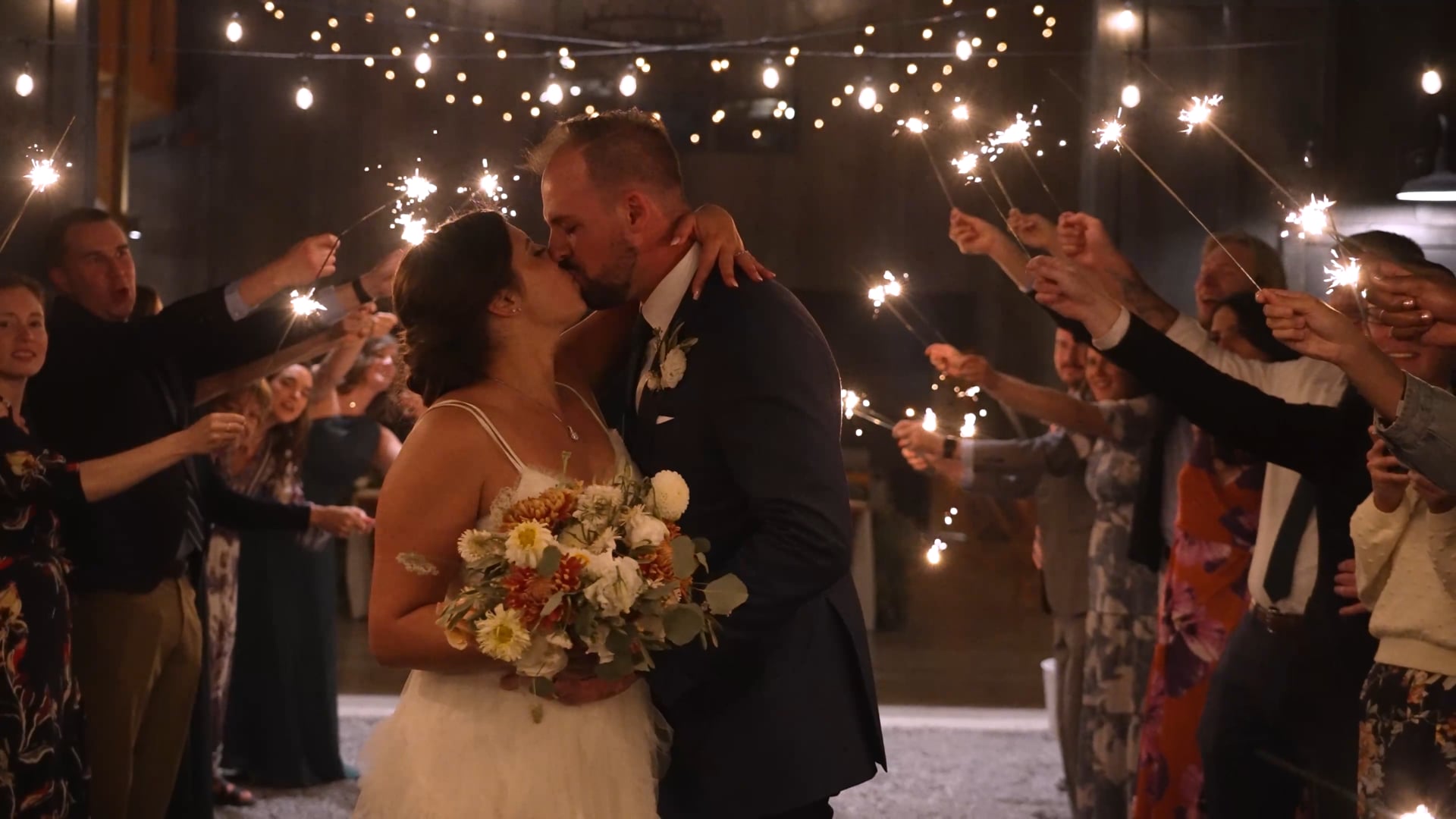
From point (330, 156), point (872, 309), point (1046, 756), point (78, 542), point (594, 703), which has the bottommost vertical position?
point (1046, 756)

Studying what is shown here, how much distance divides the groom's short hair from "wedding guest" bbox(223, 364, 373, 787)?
108 inches

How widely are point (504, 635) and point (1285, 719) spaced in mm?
1736

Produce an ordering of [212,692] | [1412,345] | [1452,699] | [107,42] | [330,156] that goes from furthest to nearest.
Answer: [330,156]
[107,42]
[212,692]
[1412,345]
[1452,699]

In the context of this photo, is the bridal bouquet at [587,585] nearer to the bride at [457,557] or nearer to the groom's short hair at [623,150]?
the bride at [457,557]

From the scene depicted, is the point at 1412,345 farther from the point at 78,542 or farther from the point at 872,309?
the point at 872,309

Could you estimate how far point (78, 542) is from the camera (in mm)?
3115

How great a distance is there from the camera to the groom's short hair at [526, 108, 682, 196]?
2072 mm

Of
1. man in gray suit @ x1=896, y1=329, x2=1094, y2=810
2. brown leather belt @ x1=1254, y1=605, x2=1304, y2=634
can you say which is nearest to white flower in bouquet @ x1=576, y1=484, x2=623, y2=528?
brown leather belt @ x1=1254, y1=605, x2=1304, y2=634

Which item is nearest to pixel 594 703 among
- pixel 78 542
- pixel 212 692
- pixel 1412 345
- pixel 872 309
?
pixel 1412 345

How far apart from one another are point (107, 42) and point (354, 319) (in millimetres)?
1942

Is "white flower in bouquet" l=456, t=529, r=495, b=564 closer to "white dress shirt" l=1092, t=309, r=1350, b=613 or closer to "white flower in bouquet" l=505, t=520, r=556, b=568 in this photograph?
"white flower in bouquet" l=505, t=520, r=556, b=568

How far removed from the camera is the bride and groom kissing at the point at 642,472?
1.86 m

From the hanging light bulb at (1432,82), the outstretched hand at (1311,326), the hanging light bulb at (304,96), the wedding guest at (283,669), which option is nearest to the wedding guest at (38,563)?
the wedding guest at (283,669)

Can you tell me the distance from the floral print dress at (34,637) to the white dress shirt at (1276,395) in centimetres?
206
